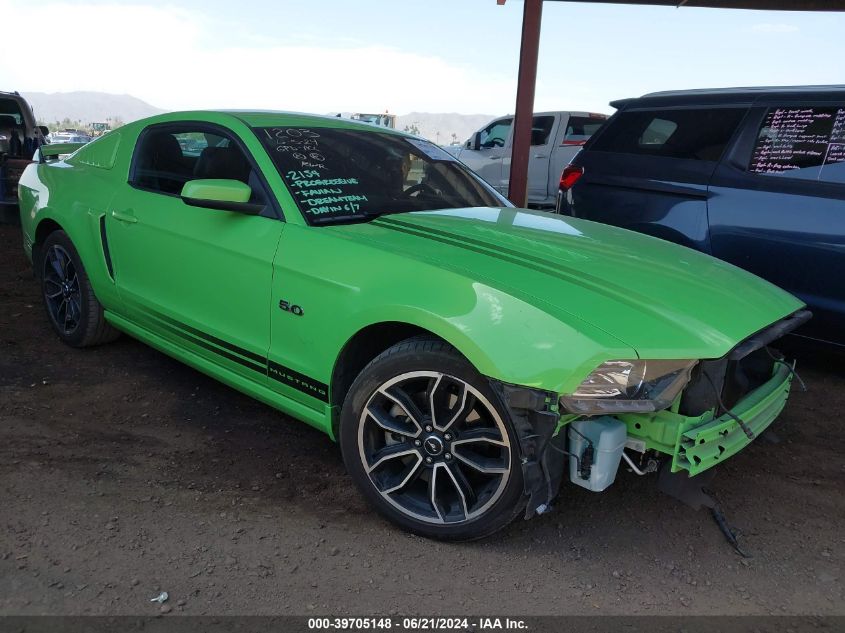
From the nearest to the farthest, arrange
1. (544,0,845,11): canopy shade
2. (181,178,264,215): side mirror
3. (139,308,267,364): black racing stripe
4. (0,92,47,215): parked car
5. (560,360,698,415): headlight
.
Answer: (560,360,698,415): headlight
(181,178,264,215): side mirror
(139,308,267,364): black racing stripe
(544,0,845,11): canopy shade
(0,92,47,215): parked car

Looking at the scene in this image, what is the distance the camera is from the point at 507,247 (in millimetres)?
2678

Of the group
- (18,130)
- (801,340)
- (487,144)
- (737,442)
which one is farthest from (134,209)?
(487,144)

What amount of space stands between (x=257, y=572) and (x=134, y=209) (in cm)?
210

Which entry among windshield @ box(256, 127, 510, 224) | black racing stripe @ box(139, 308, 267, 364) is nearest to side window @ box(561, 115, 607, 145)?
windshield @ box(256, 127, 510, 224)

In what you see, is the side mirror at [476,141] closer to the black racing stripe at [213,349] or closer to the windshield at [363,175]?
the windshield at [363,175]

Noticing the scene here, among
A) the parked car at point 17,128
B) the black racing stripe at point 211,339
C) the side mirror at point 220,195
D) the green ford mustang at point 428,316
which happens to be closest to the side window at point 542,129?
the parked car at point 17,128

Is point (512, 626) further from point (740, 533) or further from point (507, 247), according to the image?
point (507, 247)

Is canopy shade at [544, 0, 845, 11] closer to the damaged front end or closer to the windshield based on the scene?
the windshield

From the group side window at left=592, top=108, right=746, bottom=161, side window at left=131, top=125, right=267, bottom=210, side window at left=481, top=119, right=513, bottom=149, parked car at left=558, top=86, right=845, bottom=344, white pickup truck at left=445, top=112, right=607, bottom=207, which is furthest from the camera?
side window at left=481, top=119, right=513, bottom=149

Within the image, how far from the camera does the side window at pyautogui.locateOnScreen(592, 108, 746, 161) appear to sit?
14.0 ft

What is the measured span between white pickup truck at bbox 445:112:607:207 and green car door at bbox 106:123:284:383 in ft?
26.9

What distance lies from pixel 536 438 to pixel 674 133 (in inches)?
121

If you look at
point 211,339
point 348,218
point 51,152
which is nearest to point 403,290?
point 348,218

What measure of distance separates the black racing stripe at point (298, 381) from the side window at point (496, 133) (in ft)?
34.3
